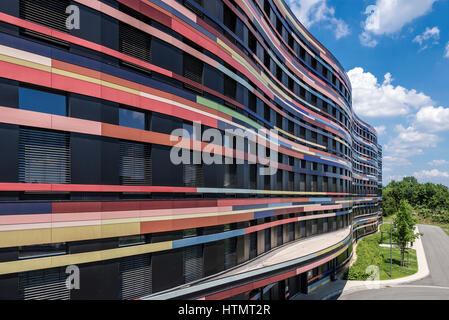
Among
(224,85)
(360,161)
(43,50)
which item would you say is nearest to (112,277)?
(43,50)

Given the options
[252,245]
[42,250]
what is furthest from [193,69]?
[252,245]

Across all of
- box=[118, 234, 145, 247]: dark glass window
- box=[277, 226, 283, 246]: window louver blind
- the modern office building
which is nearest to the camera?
the modern office building

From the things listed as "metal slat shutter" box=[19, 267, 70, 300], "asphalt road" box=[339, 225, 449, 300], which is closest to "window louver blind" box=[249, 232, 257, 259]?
"metal slat shutter" box=[19, 267, 70, 300]

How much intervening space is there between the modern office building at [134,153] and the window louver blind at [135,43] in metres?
0.06

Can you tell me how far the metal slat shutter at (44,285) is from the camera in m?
9.99

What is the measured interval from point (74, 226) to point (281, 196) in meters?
20.3

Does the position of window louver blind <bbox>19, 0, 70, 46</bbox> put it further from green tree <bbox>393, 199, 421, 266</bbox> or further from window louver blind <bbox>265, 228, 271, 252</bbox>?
green tree <bbox>393, 199, 421, 266</bbox>

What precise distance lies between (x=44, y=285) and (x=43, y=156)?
189 inches

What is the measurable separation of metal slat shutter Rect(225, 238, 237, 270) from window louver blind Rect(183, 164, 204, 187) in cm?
476

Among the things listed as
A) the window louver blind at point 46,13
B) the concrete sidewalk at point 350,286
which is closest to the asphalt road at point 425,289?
the concrete sidewalk at point 350,286

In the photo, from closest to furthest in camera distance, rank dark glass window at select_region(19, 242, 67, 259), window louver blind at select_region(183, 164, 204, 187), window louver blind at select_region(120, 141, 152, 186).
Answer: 1. dark glass window at select_region(19, 242, 67, 259)
2. window louver blind at select_region(120, 141, 152, 186)
3. window louver blind at select_region(183, 164, 204, 187)

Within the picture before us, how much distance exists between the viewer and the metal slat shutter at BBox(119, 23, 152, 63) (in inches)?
520

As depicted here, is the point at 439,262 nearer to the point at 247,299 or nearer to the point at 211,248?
the point at 247,299

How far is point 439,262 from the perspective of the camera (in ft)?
168
